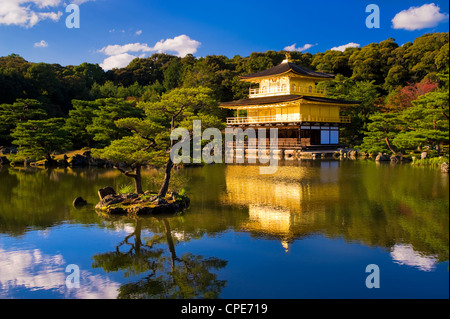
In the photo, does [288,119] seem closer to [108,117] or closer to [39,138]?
[108,117]

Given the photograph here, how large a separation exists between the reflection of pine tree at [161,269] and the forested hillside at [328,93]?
1667 cm

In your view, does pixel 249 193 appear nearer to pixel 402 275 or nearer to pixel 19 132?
pixel 402 275

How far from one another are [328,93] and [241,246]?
106 feet

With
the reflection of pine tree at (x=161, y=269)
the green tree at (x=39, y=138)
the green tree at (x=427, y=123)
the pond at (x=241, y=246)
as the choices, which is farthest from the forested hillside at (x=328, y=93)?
the reflection of pine tree at (x=161, y=269)

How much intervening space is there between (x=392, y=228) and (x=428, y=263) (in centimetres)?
236

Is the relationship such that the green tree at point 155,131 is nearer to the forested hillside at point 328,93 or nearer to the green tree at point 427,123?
the forested hillside at point 328,93

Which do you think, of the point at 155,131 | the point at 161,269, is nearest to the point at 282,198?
the point at 155,131

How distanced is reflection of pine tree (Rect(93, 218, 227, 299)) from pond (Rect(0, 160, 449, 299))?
0.07 feet

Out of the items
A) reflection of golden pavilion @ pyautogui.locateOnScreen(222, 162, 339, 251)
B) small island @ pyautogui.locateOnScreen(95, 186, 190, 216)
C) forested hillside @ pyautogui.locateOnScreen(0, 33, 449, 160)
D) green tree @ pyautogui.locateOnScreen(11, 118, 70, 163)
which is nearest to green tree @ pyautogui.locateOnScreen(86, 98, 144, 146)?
forested hillside @ pyautogui.locateOnScreen(0, 33, 449, 160)

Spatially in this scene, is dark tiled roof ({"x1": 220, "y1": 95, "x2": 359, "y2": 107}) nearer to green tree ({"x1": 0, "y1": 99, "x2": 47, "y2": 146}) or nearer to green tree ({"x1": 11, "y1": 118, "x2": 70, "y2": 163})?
green tree ({"x1": 11, "y1": 118, "x2": 70, "y2": 163})

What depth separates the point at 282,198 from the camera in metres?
13.5

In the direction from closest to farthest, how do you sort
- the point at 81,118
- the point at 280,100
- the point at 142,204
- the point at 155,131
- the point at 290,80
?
1. the point at 142,204
2. the point at 155,131
3. the point at 81,118
4. the point at 280,100
5. the point at 290,80

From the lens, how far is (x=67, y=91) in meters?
44.2
